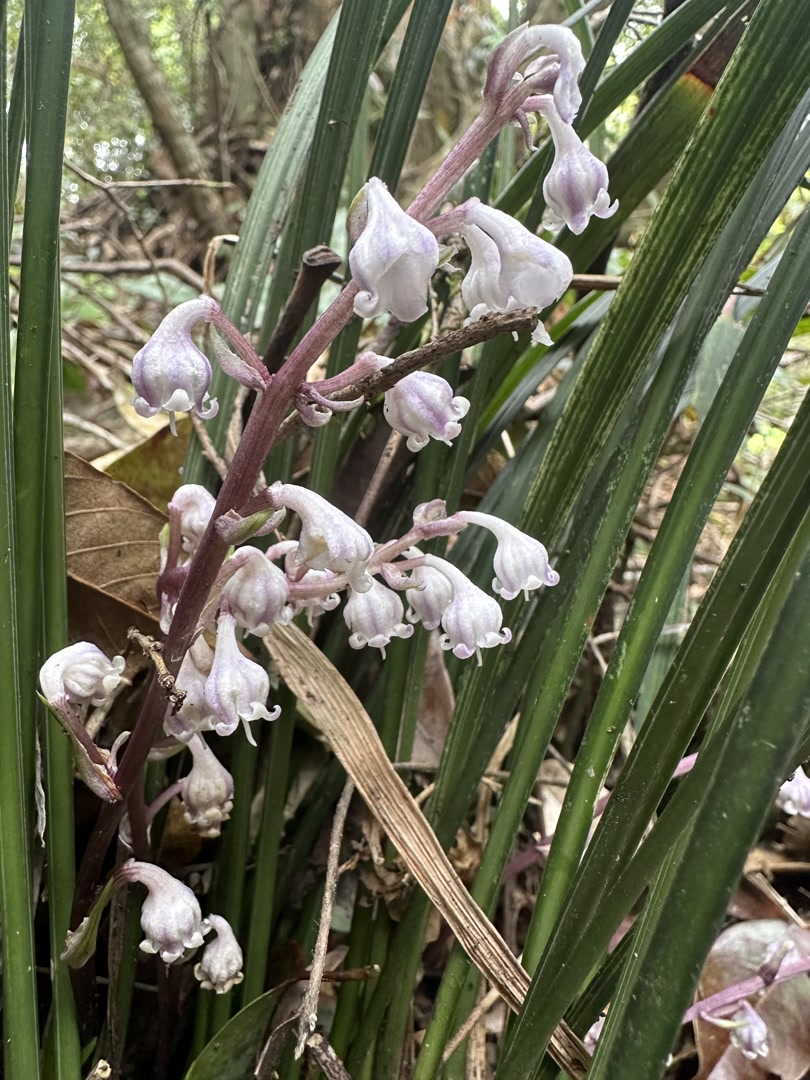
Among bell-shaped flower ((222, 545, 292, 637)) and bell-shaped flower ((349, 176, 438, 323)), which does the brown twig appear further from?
bell-shaped flower ((349, 176, 438, 323))

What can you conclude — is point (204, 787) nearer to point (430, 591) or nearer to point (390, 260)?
point (430, 591)

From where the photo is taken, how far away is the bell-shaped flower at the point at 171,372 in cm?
38

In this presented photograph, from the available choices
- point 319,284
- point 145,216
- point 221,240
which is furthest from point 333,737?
point 145,216

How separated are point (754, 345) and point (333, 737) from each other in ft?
1.27

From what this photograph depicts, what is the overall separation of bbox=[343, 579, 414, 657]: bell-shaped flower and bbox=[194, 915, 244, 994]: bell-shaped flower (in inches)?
9.0

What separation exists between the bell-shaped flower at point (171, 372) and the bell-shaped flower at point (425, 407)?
10 cm

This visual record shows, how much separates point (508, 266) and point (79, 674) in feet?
1.05

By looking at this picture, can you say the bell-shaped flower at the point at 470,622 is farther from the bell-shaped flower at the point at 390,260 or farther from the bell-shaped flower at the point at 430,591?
the bell-shaped flower at the point at 390,260

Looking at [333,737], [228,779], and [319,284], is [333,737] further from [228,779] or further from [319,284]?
[319,284]

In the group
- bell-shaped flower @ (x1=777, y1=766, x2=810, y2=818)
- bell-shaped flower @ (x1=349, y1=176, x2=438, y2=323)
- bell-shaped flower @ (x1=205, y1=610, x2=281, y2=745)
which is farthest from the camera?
bell-shaped flower @ (x1=777, y1=766, x2=810, y2=818)

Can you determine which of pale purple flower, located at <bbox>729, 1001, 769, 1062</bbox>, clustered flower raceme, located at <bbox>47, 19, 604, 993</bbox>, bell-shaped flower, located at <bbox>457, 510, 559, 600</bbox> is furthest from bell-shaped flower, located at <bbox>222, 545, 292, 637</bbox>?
pale purple flower, located at <bbox>729, 1001, 769, 1062</bbox>

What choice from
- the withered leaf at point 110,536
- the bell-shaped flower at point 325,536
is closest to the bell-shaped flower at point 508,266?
the bell-shaped flower at point 325,536

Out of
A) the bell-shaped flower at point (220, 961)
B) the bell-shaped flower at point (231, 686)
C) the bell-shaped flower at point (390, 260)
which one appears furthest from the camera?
the bell-shaped flower at point (220, 961)

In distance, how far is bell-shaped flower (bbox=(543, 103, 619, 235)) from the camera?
38cm
